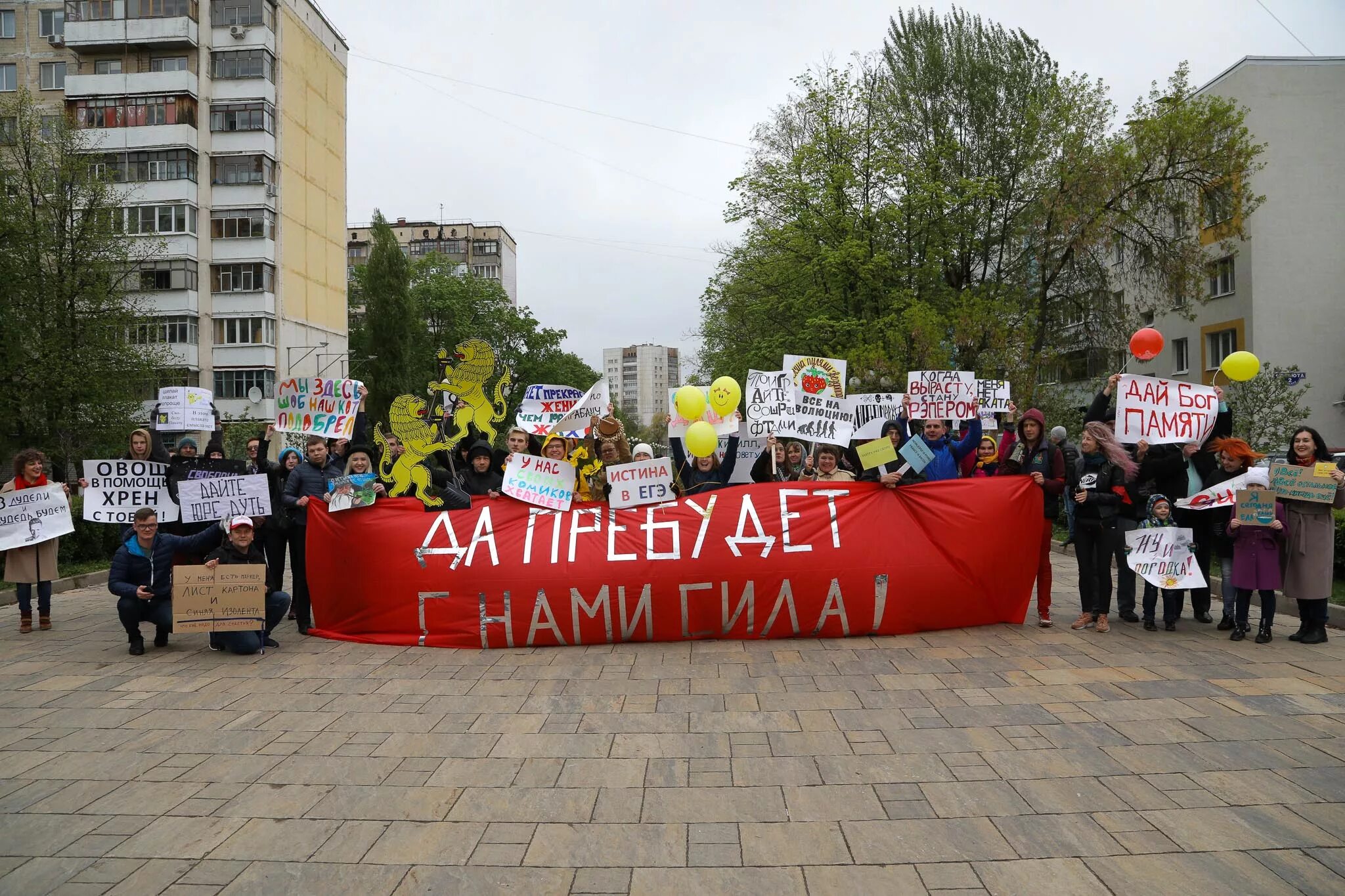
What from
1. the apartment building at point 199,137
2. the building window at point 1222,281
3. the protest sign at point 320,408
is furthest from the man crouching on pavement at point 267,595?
the apartment building at point 199,137

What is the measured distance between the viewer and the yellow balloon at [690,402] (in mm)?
8836

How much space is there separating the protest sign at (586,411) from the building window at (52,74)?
47874mm

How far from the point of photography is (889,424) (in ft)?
30.0

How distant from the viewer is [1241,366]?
9.12 m

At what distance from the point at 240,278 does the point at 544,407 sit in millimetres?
38129

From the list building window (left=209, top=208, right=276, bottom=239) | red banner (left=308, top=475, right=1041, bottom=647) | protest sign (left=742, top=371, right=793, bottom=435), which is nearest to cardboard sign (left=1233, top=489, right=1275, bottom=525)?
red banner (left=308, top=475, right=1041, bottom=647)

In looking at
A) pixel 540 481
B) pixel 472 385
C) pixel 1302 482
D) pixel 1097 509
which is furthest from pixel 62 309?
pixel 1302 482

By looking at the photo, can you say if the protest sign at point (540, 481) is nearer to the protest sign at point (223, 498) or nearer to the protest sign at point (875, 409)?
the protest sign at point (223, 498)

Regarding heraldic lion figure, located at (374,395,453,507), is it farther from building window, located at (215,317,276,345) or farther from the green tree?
building window, located at (215,317,276,345)

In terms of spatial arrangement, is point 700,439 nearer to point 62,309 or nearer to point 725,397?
point 725,397

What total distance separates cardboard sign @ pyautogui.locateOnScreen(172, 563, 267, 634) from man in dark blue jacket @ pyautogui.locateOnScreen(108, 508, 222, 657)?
35 cm

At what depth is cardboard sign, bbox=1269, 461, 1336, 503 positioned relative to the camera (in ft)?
24.8

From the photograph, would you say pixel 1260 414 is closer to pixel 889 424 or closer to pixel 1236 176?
pixel 1236 176

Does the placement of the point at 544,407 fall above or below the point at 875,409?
above
